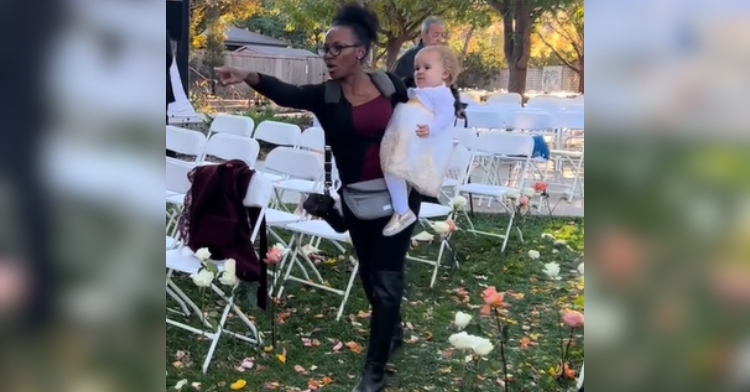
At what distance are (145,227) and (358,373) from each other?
2359 mm

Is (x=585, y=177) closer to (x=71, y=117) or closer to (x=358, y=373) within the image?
(x=71, y=117)

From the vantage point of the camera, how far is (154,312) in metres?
1.13

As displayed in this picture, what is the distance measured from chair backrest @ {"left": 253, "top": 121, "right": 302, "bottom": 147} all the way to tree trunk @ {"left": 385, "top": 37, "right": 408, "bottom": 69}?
2.76 ft

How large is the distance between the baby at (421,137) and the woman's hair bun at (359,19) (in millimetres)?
282

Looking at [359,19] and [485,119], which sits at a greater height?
[359,19]

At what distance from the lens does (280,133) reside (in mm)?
5820

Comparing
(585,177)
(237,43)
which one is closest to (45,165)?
A: (585,177)

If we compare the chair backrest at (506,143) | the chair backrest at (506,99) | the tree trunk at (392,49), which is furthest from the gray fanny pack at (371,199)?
the chair backrest at (506,99)

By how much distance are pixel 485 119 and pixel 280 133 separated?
2.79 metres

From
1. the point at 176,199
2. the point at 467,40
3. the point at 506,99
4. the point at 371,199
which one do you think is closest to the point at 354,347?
the point at 371,199

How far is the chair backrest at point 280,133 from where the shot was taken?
5.64 m

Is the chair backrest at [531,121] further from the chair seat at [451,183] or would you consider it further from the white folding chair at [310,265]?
the white folding chair at [310,265]

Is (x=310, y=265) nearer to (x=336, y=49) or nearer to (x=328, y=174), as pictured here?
(x=328, y=174)

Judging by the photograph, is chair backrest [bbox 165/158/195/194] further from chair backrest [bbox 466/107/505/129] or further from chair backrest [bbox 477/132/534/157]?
chair backrest [bbox 466/107/505/129]
